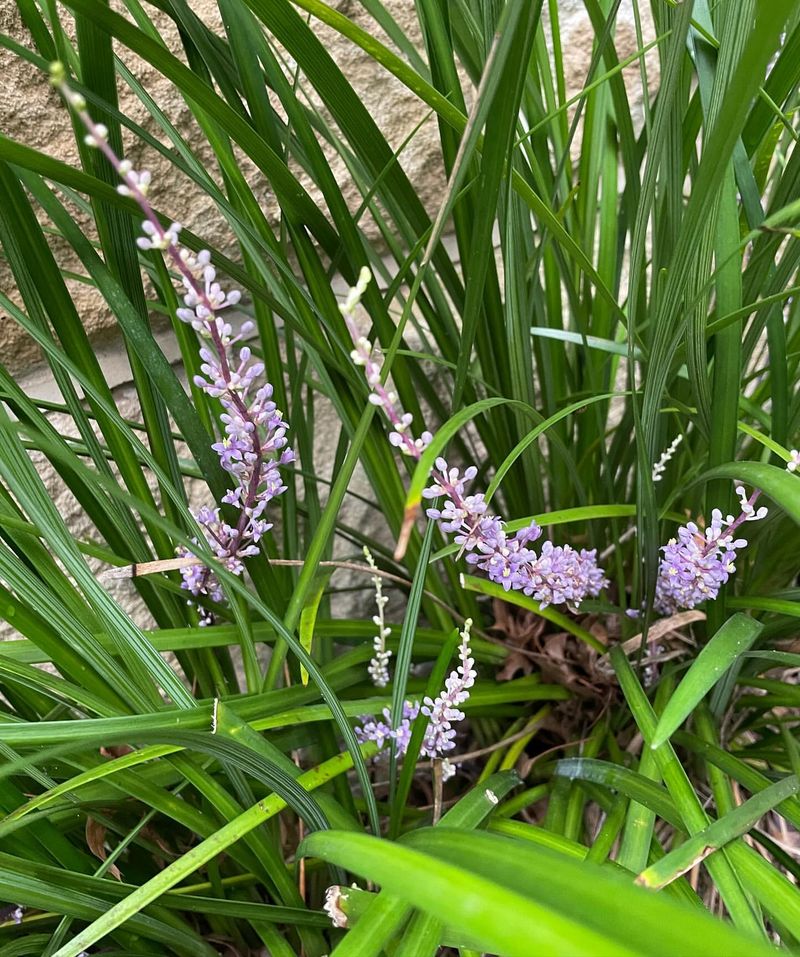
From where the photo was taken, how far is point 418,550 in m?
0.58

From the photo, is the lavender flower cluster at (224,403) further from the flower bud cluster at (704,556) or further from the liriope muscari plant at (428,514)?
the flower bud cluster at (704,556)

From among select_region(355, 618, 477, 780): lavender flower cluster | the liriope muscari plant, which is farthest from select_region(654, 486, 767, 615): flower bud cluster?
select_region(355, 618, 477, 780): lavender flower cluster

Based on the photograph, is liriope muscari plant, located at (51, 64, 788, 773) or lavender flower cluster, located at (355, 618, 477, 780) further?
lavender flower cluster, located at (355, 618, 477, 780)

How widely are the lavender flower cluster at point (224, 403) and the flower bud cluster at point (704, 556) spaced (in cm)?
23

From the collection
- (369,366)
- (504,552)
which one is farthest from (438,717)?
(369,366)

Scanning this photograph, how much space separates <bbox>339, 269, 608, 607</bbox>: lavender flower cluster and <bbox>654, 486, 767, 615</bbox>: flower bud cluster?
2.2 inches

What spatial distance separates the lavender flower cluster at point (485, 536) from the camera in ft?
0.90

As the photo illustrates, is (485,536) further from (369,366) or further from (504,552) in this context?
(369,366)

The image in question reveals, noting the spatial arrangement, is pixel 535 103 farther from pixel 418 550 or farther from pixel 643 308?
pixel 418 550

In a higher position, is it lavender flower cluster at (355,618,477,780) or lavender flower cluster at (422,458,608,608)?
lavender flower cluster at (422,458,608,608)

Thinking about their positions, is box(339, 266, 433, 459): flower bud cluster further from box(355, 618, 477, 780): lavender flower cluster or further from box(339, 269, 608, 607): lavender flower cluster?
box(355, 618, 477, 780): lavender flower cluster

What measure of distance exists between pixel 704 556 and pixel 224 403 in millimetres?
272

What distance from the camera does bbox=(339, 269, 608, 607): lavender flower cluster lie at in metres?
0.27

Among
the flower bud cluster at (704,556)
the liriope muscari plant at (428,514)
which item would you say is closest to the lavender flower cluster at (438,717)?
the liriope muscari plant at (428,514)
